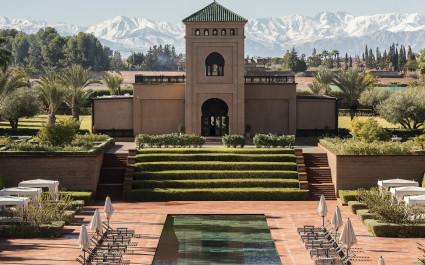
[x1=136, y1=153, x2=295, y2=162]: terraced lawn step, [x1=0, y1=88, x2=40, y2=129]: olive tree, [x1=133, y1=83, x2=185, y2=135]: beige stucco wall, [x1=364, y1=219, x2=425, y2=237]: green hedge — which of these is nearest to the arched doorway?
[x1=133, y1=83, x2=185, y2=135]: beige stucco wall

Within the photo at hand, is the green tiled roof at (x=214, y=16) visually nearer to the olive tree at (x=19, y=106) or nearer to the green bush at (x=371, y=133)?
the green bush at (x=371, y=133)

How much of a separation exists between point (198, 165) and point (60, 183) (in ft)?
27.5

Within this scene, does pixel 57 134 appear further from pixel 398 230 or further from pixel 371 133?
pixel 398 230

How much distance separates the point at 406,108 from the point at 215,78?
59.7 ft

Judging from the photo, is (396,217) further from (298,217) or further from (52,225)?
(52,225)

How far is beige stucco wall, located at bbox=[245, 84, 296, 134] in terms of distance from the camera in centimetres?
7144

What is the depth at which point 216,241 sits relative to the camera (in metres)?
39.0

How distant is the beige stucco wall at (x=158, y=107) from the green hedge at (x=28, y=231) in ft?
105

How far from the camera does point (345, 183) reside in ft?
175

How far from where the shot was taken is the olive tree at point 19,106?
258 feet

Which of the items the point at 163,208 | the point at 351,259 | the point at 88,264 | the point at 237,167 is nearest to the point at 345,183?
the point at 237,167

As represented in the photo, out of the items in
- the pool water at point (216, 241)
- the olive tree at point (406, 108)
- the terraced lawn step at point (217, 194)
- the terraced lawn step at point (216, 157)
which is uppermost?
the olive tree at point (406, 108)

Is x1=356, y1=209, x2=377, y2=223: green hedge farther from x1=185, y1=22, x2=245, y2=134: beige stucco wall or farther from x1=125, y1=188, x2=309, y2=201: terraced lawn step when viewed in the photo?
x1=185, y1=22, x2=245, y2=134: beige stucco wall

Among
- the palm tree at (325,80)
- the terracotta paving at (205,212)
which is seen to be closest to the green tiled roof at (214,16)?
the terracotta paving at (205,212)
